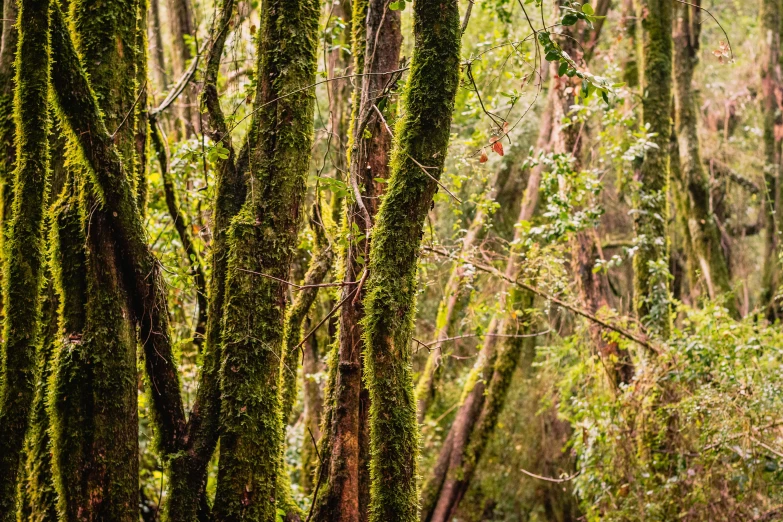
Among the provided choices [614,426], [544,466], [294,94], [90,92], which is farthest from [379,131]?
[544,466]

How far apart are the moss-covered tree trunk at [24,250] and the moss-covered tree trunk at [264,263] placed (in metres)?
0.94

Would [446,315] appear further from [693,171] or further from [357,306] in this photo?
[693,171]

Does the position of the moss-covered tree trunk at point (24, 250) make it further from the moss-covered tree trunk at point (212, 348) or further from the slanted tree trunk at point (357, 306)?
the slanted tree trunk at point (357, 306)

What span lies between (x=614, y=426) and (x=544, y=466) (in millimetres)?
4604

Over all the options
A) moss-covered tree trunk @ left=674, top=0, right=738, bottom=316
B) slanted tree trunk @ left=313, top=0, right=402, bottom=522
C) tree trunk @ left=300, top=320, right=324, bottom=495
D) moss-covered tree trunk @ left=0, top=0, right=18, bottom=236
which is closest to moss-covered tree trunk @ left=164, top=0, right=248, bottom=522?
slanted tree trunk @ left=313, top=0, right=402, bottom=522

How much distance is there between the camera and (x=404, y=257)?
10.4 feet

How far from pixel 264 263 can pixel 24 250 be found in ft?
3.90

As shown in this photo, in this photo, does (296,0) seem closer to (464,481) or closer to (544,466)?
(464,481)

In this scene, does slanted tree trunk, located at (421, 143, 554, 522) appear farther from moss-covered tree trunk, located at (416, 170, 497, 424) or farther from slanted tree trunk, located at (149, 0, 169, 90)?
slanted tree trunk, located at (149, 0, 169, 90)

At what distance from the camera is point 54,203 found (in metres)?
3.73

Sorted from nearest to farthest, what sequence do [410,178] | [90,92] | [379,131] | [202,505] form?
1. [410,178]
2. [90,92]
3. [202,505]
4. [379,131]

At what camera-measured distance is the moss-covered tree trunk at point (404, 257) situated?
3.10 metres

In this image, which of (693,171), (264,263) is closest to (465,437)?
(264,263)

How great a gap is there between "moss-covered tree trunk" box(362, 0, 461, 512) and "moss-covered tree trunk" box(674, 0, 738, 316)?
996cm
